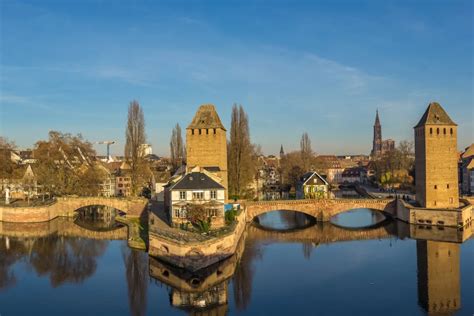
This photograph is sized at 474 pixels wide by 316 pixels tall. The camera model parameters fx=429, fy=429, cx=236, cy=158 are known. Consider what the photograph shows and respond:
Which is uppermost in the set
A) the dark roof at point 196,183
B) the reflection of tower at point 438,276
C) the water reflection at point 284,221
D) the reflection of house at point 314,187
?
the dark roof at point 196,183

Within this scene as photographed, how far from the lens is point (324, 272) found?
94.6 ft

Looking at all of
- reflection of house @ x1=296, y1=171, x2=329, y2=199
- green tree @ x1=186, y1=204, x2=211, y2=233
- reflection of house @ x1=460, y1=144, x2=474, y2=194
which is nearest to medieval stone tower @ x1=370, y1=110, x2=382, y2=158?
reflection of house @ x1=460, y1=144, x2=474, y2=194

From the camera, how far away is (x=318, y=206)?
157 feet

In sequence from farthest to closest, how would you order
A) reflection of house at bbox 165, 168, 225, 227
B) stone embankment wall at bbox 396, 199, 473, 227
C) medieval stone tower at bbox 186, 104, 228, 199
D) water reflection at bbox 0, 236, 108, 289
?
1. medieval stone tower at bbox 186, 104, 228, 199
2. stone embankment wall at bbox 396, 199, 473, 227
3. reflection of house at bbox 165, 168, 225, 227
4. water reflection at bbox 0, 236, 108, 289

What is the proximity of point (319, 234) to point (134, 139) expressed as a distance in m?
24.5

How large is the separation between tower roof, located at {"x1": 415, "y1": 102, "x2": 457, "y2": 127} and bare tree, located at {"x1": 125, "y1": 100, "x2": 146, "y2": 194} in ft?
106

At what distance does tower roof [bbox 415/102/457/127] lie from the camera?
4545 cm

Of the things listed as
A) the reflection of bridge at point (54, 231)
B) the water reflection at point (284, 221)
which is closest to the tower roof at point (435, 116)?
the water reflection at point (284, 221)

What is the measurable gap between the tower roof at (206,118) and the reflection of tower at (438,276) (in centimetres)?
2286

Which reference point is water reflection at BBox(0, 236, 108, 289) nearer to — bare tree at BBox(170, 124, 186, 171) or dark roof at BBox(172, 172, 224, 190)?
dark roof at BBox(172, 172, 224, 190)

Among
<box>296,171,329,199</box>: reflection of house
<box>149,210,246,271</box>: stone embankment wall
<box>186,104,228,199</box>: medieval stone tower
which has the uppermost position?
<box>186,104,228,199</box>: medieval stone tower

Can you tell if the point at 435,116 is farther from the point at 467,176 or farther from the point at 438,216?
the point at 467,176

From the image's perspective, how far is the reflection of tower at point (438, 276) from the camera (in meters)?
22.8

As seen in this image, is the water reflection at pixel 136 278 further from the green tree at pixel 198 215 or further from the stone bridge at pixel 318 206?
the stone bridge at pixel 318 206
